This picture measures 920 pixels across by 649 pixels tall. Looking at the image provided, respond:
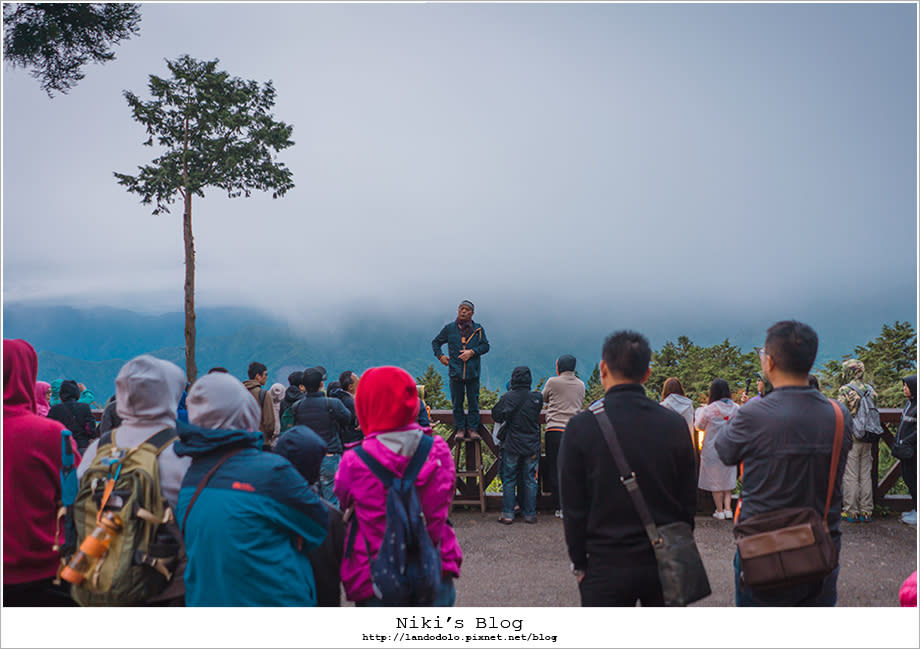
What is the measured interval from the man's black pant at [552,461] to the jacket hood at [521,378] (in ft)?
1.88

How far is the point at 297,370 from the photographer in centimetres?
707

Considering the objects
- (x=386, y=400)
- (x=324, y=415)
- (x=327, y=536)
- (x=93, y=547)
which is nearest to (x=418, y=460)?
(x=386, y=400)

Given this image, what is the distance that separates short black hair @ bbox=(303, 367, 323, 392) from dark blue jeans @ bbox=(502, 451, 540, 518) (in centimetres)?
219

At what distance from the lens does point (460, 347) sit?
289 inches

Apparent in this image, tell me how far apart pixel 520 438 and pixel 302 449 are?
4.24 metres

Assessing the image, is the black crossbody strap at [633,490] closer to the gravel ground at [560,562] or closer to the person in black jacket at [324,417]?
the gravel ground at [560,562]

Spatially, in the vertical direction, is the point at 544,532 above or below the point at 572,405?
below

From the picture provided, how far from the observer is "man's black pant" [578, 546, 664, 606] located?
8.60 feet

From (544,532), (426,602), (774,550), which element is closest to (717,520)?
(544,532)

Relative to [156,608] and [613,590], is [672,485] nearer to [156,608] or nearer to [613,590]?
[613,590]

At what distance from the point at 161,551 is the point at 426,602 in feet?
3.66

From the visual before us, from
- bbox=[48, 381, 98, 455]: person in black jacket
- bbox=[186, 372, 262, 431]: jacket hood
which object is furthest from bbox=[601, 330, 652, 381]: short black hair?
Answer: bbox=[48, 381, 98, 455]: person in black jacket

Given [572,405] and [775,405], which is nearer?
[775,405]

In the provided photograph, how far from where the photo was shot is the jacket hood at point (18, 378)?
2842 mm
